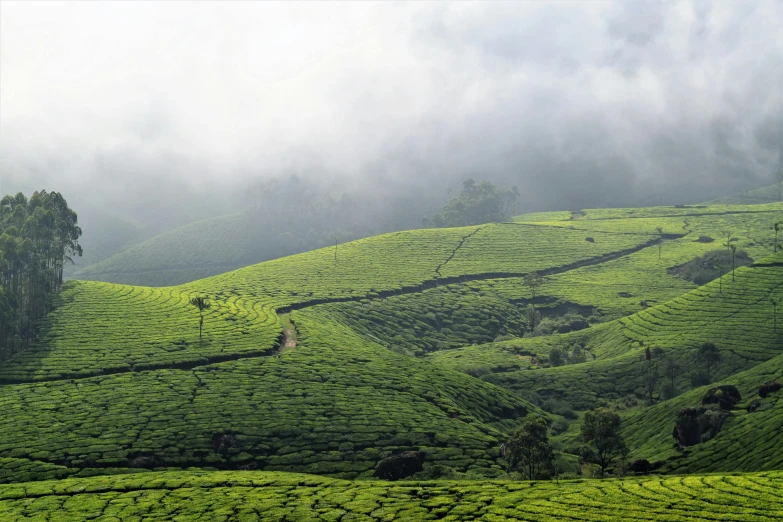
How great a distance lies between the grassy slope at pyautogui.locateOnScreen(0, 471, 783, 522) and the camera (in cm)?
4894

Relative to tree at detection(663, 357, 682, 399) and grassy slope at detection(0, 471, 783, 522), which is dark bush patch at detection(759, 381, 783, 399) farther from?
grassy slope at detection(0, 471, 783, 522)

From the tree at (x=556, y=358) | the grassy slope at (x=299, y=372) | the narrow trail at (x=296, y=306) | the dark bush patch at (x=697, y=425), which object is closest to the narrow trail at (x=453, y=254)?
the narrow trail at (x=296, y=306)

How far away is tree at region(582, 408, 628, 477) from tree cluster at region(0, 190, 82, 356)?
70.1m

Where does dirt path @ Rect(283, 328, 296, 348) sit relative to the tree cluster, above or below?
below

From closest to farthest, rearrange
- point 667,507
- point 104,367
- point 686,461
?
point 667,507 < point 686,461 < point 104,367

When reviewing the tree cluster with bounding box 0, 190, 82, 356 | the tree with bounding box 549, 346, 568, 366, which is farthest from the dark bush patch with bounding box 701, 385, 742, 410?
the tree cluster with bounding box 0, 190, 82, 356

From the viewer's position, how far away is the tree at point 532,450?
66.3m

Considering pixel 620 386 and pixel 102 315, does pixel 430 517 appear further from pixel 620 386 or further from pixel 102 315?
pixel 102 315

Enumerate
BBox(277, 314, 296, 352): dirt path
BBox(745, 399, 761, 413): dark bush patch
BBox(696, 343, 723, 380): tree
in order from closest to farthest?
BBox(745, 399, 761, 413): dark bush patch
BBox(696, 343, 723, 380): tree
BBox(277, 314, 296, 352): dirt path

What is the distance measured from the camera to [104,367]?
3460 inches

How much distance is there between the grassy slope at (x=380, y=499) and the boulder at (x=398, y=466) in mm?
5107

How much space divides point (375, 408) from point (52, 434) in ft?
106

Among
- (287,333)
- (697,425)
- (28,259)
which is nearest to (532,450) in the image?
(697,425)

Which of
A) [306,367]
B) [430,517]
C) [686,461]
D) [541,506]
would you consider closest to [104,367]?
[306,367]
